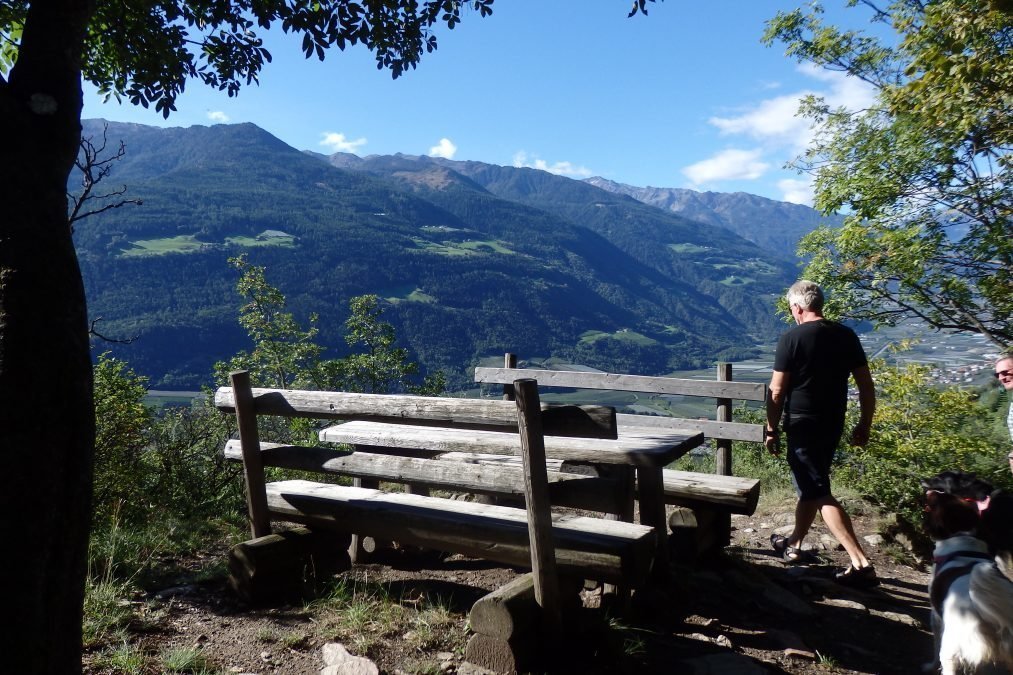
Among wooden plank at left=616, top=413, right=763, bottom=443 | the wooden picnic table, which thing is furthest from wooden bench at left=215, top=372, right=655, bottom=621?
wooden plank at left=616, top=413, right=763, bottom=443

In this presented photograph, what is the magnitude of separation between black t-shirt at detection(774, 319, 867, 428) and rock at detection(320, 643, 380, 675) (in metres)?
3.19

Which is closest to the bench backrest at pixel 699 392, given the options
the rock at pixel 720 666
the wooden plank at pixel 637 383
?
the wooden plank at pixel 637 383

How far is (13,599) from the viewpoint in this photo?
2.15 meters

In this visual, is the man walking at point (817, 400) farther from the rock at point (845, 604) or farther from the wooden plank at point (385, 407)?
the wooden plank at point (385, 407)

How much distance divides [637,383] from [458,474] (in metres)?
4.08

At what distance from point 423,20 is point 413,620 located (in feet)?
13.6

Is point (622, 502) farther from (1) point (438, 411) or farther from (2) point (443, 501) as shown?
(2) point (443, 501)

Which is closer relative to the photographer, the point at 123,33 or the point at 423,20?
the point at 123,33

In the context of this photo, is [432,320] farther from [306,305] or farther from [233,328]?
[233,328]

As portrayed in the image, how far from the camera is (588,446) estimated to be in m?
3.37

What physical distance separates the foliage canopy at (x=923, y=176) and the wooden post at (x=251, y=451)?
785cm

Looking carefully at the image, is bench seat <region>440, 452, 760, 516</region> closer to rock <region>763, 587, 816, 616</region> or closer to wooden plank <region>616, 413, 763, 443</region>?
rock <region>763, 587, 816, 616</region>

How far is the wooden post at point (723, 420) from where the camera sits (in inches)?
270

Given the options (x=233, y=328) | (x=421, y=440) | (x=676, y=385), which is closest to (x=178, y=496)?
(x=421, y=440)
